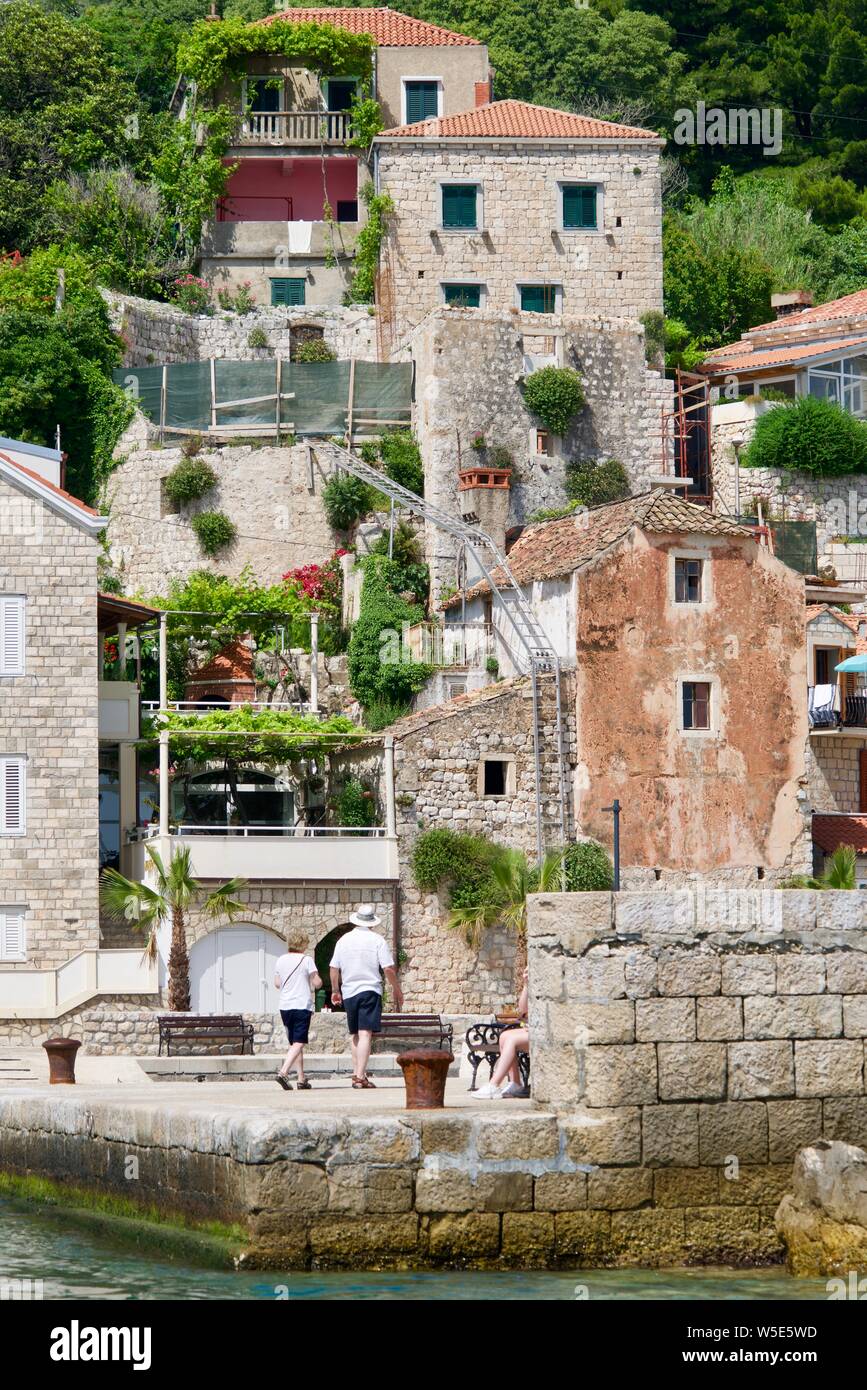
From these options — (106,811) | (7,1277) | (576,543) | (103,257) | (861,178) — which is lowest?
(7,1277)

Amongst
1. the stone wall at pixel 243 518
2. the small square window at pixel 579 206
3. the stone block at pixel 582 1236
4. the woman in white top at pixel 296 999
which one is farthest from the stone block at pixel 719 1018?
the small square window at pixel 579 206

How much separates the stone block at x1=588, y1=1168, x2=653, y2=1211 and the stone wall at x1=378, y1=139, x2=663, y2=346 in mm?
40402

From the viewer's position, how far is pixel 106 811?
40438mm

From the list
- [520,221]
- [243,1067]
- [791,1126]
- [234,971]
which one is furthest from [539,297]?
[791,1126]

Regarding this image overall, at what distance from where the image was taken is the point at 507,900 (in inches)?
1462

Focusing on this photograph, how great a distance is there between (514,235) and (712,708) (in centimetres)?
1875

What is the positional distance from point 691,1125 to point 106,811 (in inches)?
1030

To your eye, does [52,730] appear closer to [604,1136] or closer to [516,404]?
[516,404]

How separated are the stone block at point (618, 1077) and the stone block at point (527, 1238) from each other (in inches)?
33.9

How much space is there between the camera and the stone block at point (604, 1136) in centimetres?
1517
